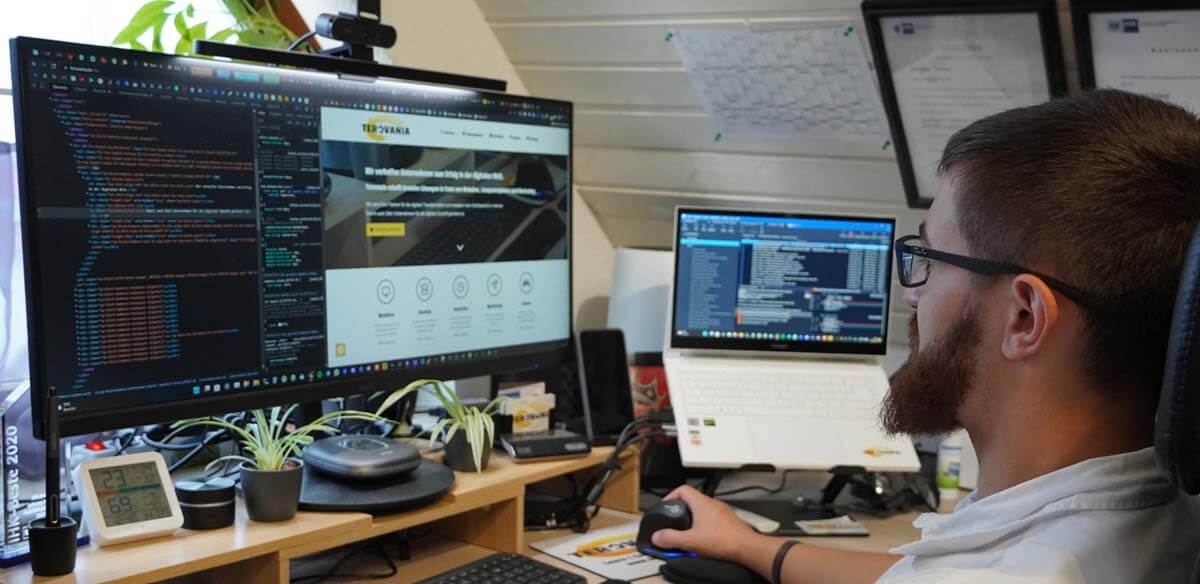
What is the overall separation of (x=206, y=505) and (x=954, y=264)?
832 mm

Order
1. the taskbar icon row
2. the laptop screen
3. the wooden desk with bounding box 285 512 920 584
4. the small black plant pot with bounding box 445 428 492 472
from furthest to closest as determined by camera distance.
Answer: the laptop screen, the small black plant pot with bounding box 445 428 492 472, the wooden desk with bounding box 285 512 920 584, the taskbar icon row

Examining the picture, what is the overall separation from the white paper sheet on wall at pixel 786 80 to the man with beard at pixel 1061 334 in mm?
855

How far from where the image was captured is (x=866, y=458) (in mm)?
1729

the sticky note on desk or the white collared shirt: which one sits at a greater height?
the white collared shirt

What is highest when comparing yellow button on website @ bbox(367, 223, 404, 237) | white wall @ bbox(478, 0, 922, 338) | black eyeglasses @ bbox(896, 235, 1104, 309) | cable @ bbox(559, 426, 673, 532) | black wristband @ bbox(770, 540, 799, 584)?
white wall @ bbox(478, 0, 922, 338)

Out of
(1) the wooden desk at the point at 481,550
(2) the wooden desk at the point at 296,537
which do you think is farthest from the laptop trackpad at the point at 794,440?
(2) the wooden desk at the point at 296,537

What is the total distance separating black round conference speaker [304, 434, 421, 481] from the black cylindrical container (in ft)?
0.47

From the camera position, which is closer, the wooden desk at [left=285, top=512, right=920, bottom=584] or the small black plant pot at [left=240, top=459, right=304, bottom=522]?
the small black plant pot at [left=240, top=459, right=304, bottom=522]

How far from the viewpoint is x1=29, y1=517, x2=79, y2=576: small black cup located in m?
1.09

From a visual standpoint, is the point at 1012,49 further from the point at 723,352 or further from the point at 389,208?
the point at 389,208

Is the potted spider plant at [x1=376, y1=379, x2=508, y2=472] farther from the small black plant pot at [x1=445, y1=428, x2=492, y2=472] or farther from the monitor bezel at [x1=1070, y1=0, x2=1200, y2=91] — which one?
the monitor bezel at [x1=1070, y1=0, x2=1200, y2=91]

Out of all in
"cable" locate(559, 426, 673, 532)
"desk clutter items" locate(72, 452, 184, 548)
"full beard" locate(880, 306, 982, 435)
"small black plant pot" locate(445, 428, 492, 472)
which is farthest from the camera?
"cable" locate(559, 426, 673, 532)

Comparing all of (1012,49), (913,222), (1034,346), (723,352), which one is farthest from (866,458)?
(1034,346)

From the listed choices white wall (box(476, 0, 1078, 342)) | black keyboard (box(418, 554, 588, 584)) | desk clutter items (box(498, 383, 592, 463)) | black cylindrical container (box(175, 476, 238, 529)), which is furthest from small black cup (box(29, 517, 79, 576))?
white wall (box(476, 0, 1078, 342))
